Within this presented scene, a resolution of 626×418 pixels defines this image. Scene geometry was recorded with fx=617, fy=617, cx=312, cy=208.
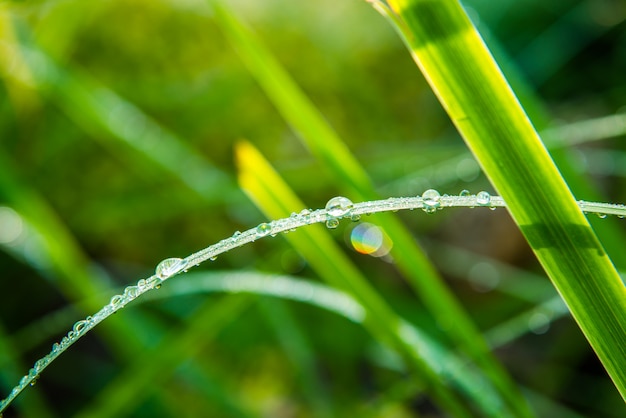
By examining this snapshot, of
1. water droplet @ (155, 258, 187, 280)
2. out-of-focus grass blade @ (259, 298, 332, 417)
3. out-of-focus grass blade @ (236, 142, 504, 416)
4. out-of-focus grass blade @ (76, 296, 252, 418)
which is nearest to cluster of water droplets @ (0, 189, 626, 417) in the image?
water droplet @ (155, 258, 187, 280)

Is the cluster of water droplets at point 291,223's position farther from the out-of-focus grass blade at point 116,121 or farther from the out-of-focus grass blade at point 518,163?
the out-of-focus grass blade at point 116,121

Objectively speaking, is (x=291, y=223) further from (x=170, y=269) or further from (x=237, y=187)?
(x=237, y=187)

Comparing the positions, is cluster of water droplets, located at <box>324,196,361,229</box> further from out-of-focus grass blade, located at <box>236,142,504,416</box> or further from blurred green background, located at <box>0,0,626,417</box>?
blurred green background, located at <box>0,0,626,417</box>

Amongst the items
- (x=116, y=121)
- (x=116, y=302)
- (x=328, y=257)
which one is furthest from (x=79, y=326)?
(x=116, y=121)

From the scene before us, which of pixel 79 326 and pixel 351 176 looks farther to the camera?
pixel 351 176

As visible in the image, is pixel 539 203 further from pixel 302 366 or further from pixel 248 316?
pixel 248 316
